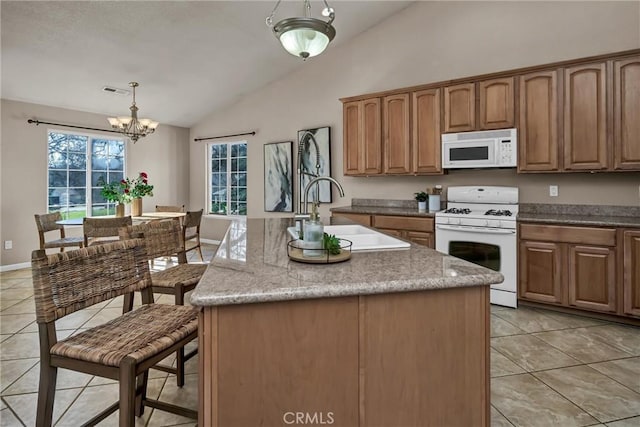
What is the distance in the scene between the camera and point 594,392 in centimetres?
202

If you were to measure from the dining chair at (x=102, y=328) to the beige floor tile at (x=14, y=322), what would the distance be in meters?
2.09

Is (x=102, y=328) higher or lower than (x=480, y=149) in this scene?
lower

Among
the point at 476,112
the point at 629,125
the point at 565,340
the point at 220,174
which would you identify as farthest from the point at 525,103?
the point at 220,174

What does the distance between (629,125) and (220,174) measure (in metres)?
6.04

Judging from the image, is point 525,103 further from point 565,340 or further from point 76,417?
point 76,417

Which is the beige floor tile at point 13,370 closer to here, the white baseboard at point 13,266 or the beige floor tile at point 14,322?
the beige floor tile at point 14,322

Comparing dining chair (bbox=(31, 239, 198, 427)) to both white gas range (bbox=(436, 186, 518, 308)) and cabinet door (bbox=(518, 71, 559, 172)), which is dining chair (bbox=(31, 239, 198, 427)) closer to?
white gas range (bbox=(436, 186, 518, 308))

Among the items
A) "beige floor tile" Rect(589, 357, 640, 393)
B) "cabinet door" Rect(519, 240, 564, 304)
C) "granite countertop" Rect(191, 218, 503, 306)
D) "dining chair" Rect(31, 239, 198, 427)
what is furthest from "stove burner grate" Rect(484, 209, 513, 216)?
"dining chair" Rect(31, 239, 198, 427)

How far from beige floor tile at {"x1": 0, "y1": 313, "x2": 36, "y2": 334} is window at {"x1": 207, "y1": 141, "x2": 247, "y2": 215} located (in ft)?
12.2

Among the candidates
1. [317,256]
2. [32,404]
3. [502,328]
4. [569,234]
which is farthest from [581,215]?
Answer: [32,404]

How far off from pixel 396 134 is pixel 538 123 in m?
1.48

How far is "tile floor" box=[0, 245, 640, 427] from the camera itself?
1.82 m

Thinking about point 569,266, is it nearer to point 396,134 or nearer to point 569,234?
point 569,234

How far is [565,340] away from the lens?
2709 mm
